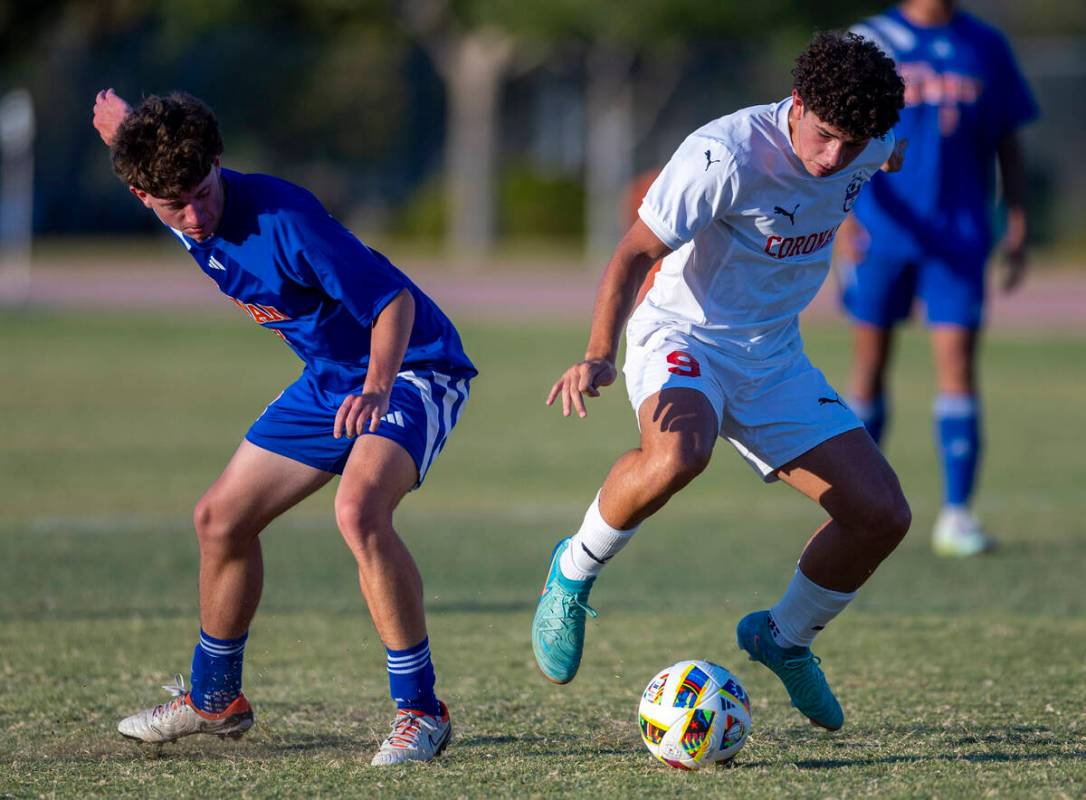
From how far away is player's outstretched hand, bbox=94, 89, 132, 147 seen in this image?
4.60 m

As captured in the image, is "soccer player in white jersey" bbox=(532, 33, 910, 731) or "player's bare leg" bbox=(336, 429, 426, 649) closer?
"player's bare leg" bbox=(336, 429, 426, 649)

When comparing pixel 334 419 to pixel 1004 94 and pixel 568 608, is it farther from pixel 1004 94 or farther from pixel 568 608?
pixel 1004 94

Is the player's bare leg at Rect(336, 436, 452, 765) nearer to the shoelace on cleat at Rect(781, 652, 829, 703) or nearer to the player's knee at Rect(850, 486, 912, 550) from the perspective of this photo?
the shoelace on cleat at Rect(781, 652, 829, 703)

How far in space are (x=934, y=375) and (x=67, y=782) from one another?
13.3 m

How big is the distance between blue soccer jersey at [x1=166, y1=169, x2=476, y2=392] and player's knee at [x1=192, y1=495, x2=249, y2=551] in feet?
1.57

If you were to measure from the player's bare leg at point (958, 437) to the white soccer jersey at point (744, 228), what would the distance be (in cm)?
327

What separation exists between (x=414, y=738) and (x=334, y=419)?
3.03 feet

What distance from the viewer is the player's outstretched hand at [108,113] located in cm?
460

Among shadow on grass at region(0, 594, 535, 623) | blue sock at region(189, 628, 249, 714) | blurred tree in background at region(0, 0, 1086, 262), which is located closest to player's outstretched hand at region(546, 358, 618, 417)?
blue sock at region(189, 628, 249, 714)

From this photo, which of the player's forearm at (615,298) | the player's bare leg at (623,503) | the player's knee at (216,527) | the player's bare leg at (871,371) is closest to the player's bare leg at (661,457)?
the player's bare leg at (623,503)

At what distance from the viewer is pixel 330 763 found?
168 inches

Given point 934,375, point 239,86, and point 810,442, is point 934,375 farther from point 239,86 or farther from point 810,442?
point 239,86

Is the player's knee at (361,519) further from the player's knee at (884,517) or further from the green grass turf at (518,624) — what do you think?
the player's knee at (884,517)

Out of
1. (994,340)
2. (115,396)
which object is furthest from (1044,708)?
(994,340)
